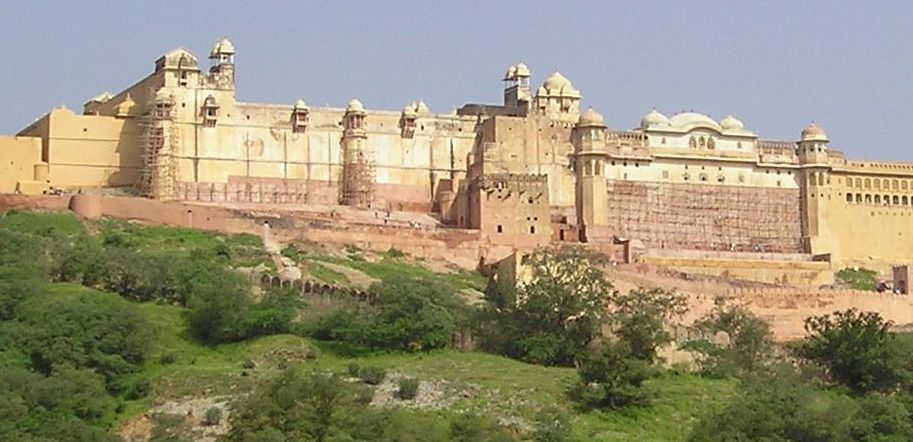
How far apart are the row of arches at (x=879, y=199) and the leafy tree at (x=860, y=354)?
20.9 metres

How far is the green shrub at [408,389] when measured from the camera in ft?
181

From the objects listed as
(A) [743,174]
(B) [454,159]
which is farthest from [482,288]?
(A) [743,174]

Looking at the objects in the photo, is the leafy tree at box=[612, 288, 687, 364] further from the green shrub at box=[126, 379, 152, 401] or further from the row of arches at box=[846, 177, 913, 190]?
the row of arches at box=[846, 177, 913, 190]

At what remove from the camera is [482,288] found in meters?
69.4

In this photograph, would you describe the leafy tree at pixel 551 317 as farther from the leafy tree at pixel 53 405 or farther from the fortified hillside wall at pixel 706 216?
Answer: the fortified hillside wall at pixel 706 216

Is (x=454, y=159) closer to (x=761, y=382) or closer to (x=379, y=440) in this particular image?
(x=761, y=382)

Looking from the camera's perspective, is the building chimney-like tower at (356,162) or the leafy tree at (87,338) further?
the building chimney-like tower at (356,162)

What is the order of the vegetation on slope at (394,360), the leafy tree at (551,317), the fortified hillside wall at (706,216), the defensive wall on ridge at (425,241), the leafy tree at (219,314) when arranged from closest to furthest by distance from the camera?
the vegetation on slope at (394,360), the leafy tree at (219,314), the leafy tree at (551,317), the defensive wall on ridge at (425,241), the fortified hillside wall at (706,216)

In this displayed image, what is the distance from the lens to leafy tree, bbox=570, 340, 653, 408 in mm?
56031

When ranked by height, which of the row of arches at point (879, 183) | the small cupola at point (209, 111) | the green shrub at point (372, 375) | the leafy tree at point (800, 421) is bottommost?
the leafy tree at point (800, 421)

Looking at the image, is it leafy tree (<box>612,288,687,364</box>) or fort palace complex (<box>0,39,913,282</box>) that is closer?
leafy tree (<box>612,288,687,364</box>)

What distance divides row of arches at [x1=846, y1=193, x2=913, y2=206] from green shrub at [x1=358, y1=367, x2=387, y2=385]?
32.7 metres

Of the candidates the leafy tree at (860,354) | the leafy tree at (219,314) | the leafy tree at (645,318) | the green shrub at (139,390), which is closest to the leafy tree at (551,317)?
the leafy tree at (645,318)

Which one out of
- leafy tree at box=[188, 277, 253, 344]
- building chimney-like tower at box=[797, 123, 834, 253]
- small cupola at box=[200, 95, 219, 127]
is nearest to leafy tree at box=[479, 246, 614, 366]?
leafy tree at box=[188, 277, 253, 344]
